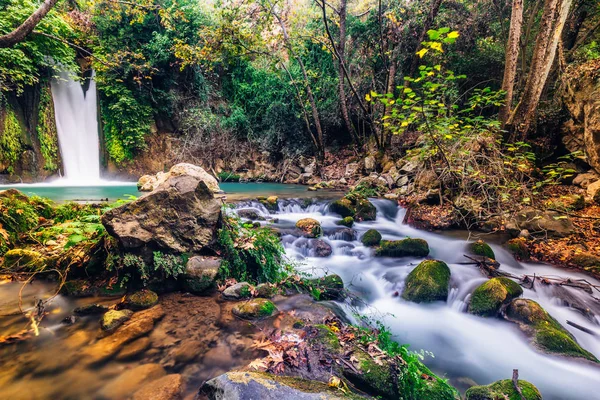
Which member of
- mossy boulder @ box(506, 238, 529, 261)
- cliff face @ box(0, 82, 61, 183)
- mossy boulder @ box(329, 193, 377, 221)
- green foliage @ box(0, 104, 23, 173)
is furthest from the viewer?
cliff face @ box(0, 82, 61, 183)

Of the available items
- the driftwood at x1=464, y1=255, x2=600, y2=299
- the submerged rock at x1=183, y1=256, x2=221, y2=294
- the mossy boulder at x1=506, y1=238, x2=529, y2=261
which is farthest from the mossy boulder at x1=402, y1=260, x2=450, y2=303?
the submerged rock at x1=183, y1=256, x2=221, y2=294

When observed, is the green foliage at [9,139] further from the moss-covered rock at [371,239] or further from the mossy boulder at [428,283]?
the mossy boulder at [428,283]

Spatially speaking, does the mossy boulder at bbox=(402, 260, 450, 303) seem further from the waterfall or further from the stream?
the waterfall

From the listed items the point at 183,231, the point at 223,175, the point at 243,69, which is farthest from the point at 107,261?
the point at 243,69

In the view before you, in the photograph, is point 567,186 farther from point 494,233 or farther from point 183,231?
point 183,231

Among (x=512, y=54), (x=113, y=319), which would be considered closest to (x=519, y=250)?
(x=512, y=54)

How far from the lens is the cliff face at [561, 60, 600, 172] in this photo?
5.88 m

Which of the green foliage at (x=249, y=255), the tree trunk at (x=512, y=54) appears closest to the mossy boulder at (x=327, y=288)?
the green foliage at (x=249, y=255)

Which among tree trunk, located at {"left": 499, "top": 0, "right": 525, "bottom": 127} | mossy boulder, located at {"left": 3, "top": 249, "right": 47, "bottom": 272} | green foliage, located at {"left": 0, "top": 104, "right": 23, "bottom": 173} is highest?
tree trunk, located at {"left": 499, "top": 0, "right": 525, "bottom": 127}

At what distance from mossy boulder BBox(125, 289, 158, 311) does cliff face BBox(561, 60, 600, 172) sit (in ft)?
30.7

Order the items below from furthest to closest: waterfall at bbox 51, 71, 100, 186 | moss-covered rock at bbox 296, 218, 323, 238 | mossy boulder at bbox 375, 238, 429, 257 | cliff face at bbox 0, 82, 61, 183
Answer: waterfall at bbox 51, 71, 100, 186
cliff face at bbox 0, 82, 61, 183
moss-covered rock at bbox 296, 218, 323, 238
mossy boulder at bbox 375, 238, 429, 257

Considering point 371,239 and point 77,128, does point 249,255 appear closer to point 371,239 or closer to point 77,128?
point 371,239

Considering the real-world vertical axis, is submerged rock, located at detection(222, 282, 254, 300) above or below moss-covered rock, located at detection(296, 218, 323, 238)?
below

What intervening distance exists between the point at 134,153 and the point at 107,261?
50.1 ft
